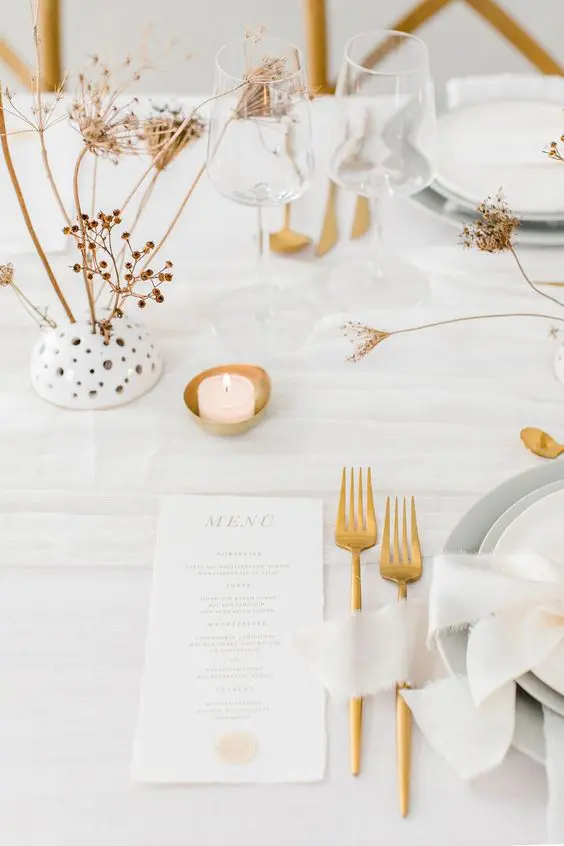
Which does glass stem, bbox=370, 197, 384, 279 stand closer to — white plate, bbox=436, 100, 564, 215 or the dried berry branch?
white plate, bbox=436, 100, 564, 215

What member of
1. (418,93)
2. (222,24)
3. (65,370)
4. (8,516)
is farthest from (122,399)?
(222,24)

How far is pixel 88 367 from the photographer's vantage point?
3.03ft

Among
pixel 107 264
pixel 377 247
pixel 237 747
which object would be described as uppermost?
pixel 107 264

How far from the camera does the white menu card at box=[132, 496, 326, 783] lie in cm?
67

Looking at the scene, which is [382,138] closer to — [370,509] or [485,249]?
[485,249]

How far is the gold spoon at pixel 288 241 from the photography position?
1142mm

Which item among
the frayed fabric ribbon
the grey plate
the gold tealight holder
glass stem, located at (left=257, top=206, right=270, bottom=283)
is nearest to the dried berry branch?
the gold tealight holder

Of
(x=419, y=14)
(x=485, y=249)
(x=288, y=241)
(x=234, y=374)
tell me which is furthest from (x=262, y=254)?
(x=419, y=14)

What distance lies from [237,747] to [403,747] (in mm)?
121

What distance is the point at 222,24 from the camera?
→ 2.62m

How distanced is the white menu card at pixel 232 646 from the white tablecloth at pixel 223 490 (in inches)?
0.6

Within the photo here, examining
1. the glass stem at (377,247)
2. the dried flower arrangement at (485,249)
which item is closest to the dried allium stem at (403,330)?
the dried flower arrangement at (485,249)

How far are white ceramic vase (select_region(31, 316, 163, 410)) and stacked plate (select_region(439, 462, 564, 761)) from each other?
37 centimetres

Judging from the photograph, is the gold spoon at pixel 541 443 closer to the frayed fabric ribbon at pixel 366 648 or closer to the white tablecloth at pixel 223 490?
the white tablecloth at pixel 223 490
